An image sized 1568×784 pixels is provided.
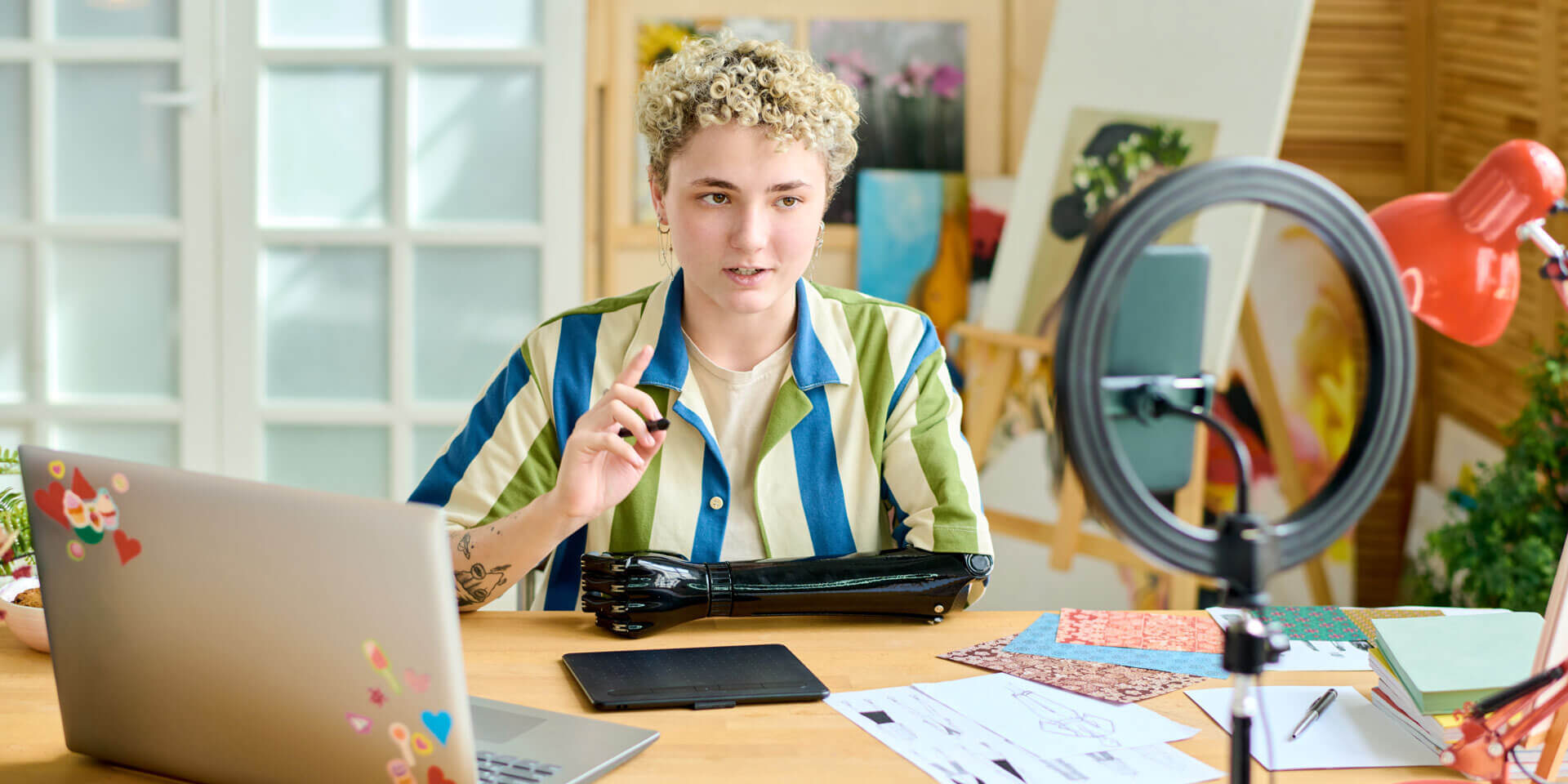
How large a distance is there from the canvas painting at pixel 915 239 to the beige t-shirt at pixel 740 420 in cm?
162

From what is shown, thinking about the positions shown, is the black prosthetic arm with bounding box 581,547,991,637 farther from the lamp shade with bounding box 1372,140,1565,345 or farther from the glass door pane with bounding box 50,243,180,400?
the glass door pane with bounding box 50,243,180,400

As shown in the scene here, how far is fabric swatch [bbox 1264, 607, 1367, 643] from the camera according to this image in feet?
4.50

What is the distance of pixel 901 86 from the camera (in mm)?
3229

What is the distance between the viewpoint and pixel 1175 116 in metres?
2.88

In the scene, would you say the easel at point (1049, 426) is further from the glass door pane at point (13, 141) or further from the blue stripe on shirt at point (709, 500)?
the glass door pane at point (13, 141)

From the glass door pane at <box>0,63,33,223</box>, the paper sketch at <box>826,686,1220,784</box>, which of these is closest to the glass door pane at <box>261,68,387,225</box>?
the glass door pane at <box>0,63,33,223</box>

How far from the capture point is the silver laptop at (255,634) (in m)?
0.86

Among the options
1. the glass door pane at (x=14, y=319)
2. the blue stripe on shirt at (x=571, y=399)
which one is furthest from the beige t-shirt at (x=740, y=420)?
the glass door pane at (x=14, y=319)

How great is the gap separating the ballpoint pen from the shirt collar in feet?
2.16

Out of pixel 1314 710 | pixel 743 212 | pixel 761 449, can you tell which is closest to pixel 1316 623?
pixel 1314 710

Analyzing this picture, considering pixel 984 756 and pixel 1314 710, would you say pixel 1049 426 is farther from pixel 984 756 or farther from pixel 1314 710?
pixel 984 756

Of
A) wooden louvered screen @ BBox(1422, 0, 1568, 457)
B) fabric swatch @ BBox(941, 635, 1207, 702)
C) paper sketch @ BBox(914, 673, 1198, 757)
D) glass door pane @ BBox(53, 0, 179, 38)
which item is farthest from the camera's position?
glass door pane @ BBox(53, 0, 179, 38)

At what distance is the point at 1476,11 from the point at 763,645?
2.60m

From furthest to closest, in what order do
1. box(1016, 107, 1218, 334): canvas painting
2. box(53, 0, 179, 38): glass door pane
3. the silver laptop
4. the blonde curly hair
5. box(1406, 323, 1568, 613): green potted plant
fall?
box(53, 0, 179, 38): glass door pane < box(1016, 107, 1218, 334): canvas painting < box(1406, 323, 1568, 613): green potted plant < the blonde curly hair < the silver laptop
